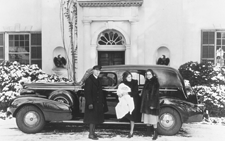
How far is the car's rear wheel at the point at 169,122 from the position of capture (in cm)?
714

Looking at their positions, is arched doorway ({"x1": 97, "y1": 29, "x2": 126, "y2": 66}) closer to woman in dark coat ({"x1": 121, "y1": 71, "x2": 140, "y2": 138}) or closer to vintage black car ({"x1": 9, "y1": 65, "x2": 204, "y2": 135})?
vintage black car ({"x1": 9, "y1": 65, "x2": 204, "y2": 135})

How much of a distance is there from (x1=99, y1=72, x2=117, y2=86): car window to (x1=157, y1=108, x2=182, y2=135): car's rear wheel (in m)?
1.43

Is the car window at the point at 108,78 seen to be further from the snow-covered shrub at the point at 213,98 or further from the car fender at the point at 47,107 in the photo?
the snow-covered shrub at the point at 213,98

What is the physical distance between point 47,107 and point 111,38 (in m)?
6.46

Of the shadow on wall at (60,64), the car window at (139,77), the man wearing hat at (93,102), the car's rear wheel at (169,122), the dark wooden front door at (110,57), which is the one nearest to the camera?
the man wearing hat at (93,102)

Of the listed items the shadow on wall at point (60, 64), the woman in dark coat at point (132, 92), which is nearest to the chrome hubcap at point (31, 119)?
the woman in dark coat at point (132, 92)

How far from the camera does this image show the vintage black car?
7.17m

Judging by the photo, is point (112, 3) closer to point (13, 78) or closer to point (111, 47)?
point (111, 47)

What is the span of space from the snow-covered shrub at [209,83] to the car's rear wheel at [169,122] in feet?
10.3

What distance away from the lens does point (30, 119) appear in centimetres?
729

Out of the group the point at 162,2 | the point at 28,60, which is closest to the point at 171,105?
the point at 162,2

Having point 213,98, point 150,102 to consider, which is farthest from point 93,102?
point 213,98

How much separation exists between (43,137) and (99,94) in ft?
5.53

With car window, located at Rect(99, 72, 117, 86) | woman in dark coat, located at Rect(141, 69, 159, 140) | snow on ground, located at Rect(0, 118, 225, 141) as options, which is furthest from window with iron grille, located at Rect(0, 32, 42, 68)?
woman in dark coat, located at Rect(141, 69, 159, 140)
